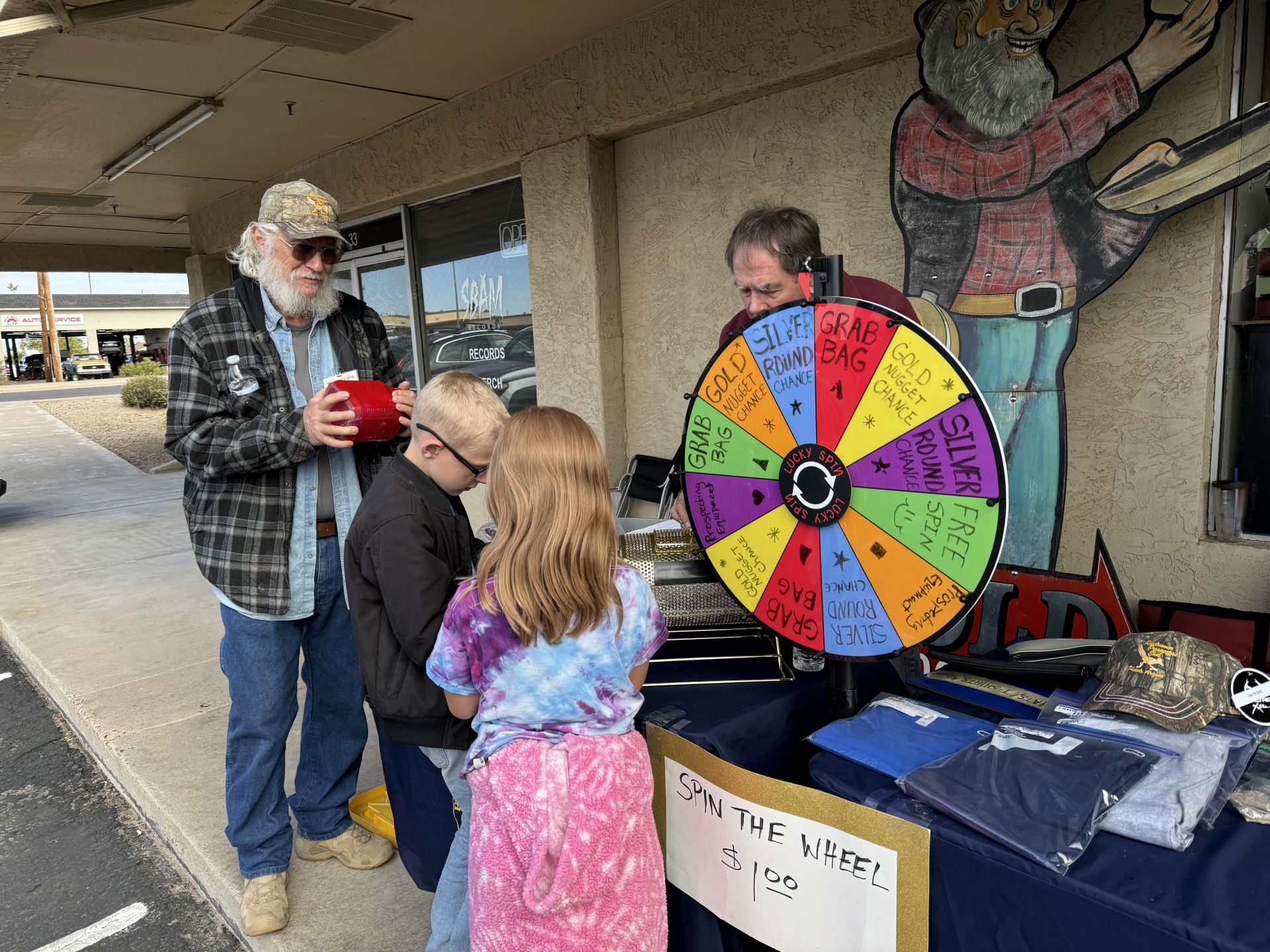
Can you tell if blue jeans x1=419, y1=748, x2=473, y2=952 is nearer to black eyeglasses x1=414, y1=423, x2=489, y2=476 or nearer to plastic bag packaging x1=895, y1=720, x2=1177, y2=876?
black eyeglasses x1=414, y1=423, x2=489, y2=476

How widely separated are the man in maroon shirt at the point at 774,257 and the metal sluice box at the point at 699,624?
0.15m

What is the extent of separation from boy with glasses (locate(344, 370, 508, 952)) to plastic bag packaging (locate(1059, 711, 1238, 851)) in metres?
1.13

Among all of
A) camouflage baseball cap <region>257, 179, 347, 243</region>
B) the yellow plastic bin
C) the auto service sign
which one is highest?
the auto service sign

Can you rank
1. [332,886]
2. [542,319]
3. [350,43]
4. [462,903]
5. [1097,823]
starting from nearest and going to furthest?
[1097,823], [462,903], [332,886], [350,43], [542,319]

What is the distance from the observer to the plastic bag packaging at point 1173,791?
116 cm

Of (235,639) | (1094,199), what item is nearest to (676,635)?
(235,639)

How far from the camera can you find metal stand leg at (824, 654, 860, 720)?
1.61 m

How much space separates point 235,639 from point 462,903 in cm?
90

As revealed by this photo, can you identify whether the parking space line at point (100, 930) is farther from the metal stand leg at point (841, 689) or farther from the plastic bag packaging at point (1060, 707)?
the plastic bag packaging at point (1060, 707)

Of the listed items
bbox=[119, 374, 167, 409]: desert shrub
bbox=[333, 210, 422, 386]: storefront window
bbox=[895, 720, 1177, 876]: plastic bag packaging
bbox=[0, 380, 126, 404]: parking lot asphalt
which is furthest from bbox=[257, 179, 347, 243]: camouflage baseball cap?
bbox=[0, 380, 126, 404]: parking lot asphalt

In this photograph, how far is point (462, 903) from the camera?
69.6 inches

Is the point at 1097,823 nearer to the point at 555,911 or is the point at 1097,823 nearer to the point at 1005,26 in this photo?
the point at 555,911

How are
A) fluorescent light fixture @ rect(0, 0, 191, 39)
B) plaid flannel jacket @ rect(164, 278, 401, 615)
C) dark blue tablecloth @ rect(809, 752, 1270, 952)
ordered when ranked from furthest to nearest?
fluorescent light fixture @ rect(0, 0, 191, 39), plaid flannel jacket @ rect(164, 278, 401, 615), dark blue tablecloth @ rect(809, 752, 1270, 952)

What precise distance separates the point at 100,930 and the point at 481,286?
412 cm
